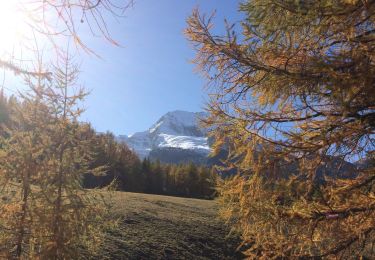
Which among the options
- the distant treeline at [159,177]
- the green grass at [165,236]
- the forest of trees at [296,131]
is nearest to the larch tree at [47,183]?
the forest of trees at [296,131]

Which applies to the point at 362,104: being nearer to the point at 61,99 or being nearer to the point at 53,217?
the point at 53,217

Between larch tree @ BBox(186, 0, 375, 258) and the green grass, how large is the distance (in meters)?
10.4

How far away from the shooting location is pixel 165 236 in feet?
74.4

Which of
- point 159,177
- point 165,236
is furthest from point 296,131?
point 159,177

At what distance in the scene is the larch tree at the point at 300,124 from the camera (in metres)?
5.27

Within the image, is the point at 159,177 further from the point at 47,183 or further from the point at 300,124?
the point at 300,124

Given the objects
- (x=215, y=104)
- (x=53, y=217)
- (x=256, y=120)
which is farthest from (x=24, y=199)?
(x=256, y=120)

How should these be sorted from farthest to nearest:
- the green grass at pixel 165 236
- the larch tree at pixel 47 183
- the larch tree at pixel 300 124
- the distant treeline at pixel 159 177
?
1. the distant treeline at pixel 159 177
2. the green grass at pixel 165 236
3. the larch tree at pixel 47 183
4. the larch tree at pixel 300 124

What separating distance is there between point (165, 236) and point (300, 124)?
17.2 metres

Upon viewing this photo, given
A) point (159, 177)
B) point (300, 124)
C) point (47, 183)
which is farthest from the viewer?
point (159, 177)

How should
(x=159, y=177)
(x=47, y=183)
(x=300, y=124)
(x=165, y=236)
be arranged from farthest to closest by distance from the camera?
(x=159, y=177)
(x=165, y=236)
(x=47, y=183)
(x=300, y=124)

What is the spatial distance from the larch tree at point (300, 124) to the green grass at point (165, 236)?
10365mm

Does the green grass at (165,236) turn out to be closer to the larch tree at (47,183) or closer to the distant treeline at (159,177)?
the larch tree at (47,183)

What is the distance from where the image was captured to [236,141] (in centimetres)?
692
